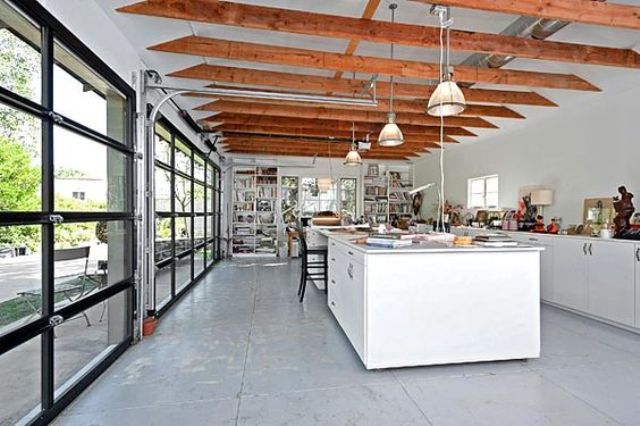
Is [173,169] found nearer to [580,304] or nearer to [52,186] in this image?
[52,186]

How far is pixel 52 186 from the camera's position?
2.00 meters

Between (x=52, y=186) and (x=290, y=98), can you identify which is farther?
(x=290, y=98)

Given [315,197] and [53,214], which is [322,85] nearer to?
[53,214]

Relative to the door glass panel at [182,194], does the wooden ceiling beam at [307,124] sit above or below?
above

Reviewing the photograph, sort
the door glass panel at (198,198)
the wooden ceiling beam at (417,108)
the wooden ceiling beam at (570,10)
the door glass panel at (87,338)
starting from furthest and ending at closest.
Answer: the door glass panel at (198,198)
the wooden ceiling beam at (417,108)
the wooden ceiling beam at (570,10)
the door glass panel at (87,338)

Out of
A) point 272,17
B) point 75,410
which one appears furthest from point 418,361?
point 272,17

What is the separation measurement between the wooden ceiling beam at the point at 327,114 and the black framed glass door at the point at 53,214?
2.39 metres

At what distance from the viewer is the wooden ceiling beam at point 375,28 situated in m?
2.70

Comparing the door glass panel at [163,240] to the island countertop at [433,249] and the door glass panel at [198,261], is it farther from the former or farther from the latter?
the island countertop at [433,249]

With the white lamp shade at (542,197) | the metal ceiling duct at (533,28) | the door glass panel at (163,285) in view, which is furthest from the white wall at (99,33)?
the white lamp shade at (542,197)

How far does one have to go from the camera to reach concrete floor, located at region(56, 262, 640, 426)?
2066 mm

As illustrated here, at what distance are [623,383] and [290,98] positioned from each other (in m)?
3.86

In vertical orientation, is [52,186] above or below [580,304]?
above

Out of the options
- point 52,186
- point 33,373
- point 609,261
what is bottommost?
point 33,373
